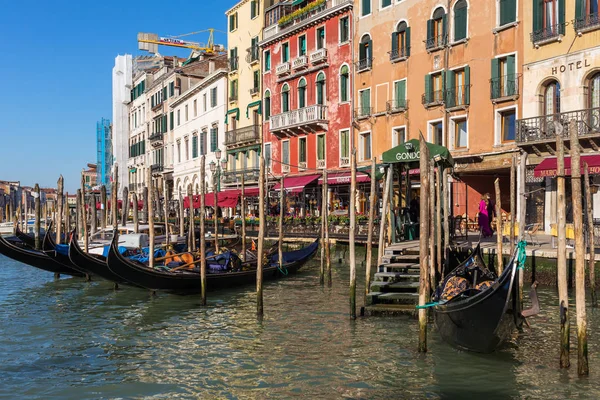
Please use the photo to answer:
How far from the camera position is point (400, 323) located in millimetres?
10758

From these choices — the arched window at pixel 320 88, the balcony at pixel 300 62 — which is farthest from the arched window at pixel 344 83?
the balcony at pixel 300 62

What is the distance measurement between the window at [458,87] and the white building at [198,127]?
1575 cm

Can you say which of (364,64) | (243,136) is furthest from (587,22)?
(243,136)

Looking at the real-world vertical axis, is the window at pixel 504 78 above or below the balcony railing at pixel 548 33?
below

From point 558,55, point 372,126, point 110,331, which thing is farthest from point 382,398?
point 372,126

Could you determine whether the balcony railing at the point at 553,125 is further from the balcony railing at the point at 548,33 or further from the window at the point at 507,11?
the window at the point at 507,11

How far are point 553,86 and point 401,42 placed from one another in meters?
→ 6.81

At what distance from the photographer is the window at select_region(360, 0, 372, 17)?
24.7 meters

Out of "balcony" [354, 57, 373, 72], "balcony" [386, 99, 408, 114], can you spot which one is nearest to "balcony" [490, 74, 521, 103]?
"balcony" [386, 99, 408, 114]

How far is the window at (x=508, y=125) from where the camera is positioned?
19406 mm

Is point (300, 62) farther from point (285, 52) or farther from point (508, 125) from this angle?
point (508, 125)

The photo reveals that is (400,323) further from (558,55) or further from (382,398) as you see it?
(558,55)

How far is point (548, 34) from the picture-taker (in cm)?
1788

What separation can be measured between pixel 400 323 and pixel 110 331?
192 inches
